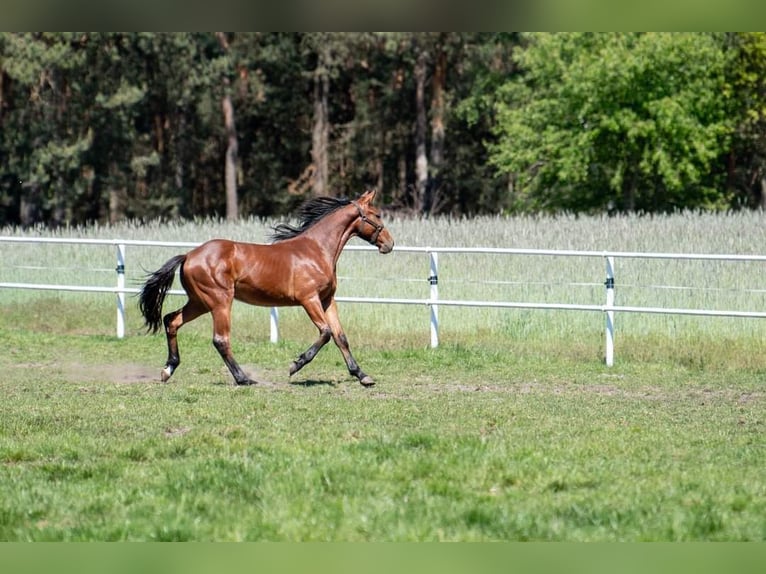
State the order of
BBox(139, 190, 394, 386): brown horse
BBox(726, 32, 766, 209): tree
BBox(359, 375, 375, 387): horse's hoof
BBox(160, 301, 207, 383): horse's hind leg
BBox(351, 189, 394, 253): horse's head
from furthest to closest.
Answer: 1. BBox(726, 32, 766, 209): tree
2. BBox(351, 189, 394, 253): horse's head
3. BBox(160, 301, 207, 383): horse's hind leg
4. BBox(139, 190, 394, 386): brown horse
5. BBox(359, 375, 375, 387): horse's hoof

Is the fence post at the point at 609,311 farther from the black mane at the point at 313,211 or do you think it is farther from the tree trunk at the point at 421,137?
the tree trunk at the point at 421,137

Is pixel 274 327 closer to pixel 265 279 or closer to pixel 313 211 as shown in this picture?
pixel 313 211

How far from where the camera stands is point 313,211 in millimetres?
12641

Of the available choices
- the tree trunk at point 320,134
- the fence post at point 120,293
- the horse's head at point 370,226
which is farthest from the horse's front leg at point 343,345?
the tree trunk at point 320,134

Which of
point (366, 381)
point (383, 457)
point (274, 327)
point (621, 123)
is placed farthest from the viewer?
point (621, 123)

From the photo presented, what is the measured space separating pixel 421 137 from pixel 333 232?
34114 mm

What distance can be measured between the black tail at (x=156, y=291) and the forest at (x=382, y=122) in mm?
25475

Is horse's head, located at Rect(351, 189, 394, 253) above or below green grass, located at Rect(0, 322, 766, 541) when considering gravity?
above

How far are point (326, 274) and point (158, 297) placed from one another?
1.80 meters

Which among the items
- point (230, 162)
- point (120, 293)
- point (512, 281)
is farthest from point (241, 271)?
point (230, 162)

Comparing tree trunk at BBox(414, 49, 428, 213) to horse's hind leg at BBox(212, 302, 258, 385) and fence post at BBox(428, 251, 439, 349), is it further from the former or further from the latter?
horse's hind leg at BBox(212, 302, 258, 385)

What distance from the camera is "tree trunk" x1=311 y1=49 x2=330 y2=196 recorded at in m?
44.7

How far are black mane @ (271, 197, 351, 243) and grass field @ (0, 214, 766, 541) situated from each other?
63.9 inches

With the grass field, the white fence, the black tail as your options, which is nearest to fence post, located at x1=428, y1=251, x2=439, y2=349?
the white fence
